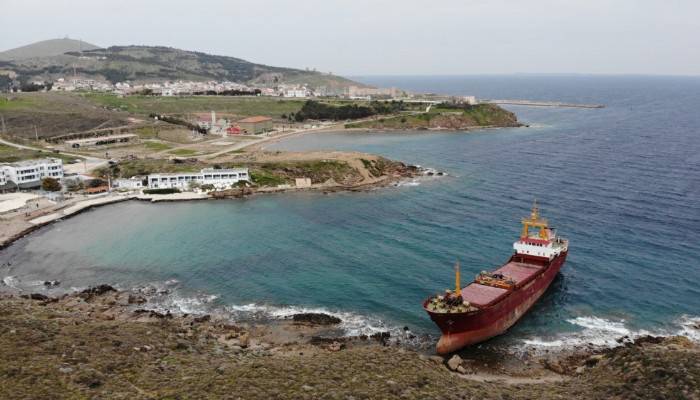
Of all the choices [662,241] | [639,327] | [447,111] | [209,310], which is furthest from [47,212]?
[447,111]

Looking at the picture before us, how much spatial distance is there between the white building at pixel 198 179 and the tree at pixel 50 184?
1360 cm

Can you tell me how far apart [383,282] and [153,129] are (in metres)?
103

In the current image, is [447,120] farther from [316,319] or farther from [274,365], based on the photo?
[274,365]

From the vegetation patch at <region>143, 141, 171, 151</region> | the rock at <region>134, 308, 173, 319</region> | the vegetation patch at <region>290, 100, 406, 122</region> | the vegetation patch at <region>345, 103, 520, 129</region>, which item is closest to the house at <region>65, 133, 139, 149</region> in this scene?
the vegetation patch at <region>143, 141, 171, 151</region>

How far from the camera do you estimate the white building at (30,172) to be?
81.6 metres

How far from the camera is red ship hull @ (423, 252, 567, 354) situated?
3672cm

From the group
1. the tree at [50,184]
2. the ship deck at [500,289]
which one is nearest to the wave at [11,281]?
the tree at [50,184]

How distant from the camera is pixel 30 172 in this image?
272 feet

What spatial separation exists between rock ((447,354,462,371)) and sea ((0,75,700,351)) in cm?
288

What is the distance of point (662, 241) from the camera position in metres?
55.7

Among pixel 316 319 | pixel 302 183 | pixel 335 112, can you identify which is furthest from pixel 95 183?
pixel 335 112

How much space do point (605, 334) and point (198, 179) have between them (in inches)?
2558

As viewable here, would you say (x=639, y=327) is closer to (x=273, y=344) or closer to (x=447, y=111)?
(x=273, y=344)

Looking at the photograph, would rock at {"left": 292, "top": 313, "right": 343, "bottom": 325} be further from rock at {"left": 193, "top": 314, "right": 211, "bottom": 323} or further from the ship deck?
the ship deck
